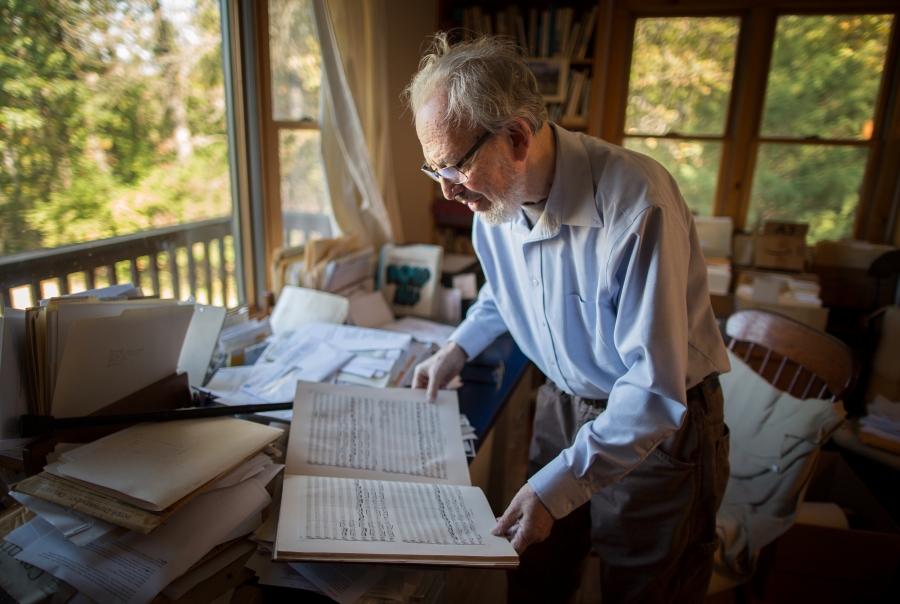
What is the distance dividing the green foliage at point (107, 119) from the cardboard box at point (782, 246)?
2.62m

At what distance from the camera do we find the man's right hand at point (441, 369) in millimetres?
1263

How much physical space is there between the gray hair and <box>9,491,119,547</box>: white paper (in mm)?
820

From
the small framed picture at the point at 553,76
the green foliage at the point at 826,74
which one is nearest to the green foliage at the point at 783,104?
the green foliage at the point at 826,74

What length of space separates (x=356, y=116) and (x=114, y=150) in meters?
0.95

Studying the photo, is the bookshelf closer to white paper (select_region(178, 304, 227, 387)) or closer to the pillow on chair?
the pillow on chair

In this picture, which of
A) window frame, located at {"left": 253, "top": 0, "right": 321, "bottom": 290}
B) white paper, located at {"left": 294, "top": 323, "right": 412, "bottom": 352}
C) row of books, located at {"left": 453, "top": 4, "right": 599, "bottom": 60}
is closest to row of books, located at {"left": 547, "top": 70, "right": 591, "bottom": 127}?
row of books, located at {"left": 453, "top": 4, "right": 599, "bottom": 60}

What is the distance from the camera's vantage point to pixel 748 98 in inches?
115

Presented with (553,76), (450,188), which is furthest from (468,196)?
(553,76)

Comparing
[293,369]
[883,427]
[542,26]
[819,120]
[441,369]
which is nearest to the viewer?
[441,369]

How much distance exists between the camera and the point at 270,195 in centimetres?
201

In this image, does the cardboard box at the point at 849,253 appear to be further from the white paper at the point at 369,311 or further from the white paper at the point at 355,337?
the white paper at the point at 355,337

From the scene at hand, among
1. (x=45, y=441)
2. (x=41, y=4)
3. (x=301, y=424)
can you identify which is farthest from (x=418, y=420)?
(x=41, y=4)

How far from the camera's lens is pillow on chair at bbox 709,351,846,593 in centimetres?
142

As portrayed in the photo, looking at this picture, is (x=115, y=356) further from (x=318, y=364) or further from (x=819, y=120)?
(x=819, y=120)
